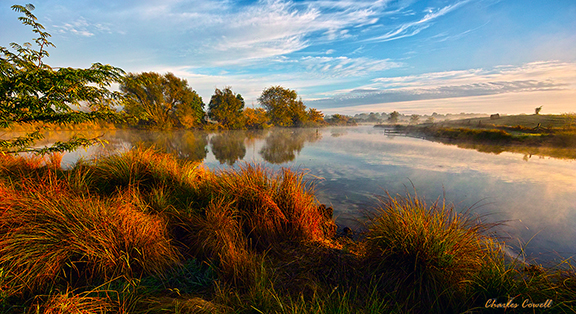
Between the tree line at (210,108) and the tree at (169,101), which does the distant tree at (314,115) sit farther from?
the tree at (169,101)

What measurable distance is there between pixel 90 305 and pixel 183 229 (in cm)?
157

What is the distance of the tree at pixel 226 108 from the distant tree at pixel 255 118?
2.44 meters

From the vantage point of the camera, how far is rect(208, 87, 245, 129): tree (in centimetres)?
3997

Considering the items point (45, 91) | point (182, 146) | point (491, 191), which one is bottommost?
point (491, 191)

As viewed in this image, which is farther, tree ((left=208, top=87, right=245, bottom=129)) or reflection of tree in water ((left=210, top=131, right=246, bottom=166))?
tree ((left=208, top=87, right=245, bottom=129))

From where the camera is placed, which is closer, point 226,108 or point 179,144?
point 179,144

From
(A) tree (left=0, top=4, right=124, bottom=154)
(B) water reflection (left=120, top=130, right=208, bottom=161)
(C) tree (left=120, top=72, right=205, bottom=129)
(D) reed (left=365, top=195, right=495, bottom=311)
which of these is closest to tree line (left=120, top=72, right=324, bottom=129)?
(C) tree (left=120, top=72, right=205, bottom=129)

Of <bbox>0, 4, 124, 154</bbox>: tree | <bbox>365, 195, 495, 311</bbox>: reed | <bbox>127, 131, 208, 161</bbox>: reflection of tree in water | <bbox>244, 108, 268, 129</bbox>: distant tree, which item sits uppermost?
<bbox>244, 108, 268, 129</bbox>: distant tree

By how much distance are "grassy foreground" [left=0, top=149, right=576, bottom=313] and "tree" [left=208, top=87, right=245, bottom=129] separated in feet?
128

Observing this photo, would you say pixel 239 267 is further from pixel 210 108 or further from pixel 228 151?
pixel 210 108

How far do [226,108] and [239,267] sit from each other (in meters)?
40.9

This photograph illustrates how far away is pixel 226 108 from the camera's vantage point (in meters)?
39.9

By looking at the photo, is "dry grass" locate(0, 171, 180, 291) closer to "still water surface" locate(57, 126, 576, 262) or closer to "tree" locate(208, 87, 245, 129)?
"still water surface" locate(57, 126, 576, 262)
